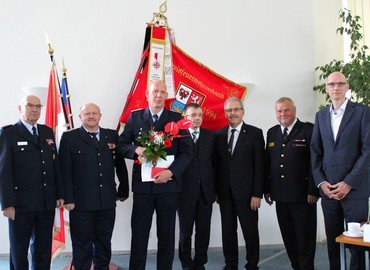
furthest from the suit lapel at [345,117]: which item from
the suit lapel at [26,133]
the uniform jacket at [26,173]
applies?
the suit lapel at [26,133]

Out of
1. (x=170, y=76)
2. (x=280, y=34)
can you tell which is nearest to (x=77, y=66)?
(x=170, y=76)

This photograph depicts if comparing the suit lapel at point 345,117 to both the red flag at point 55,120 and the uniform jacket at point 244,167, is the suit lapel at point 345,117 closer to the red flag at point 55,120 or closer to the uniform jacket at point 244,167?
the uniform jacket at point 244,167

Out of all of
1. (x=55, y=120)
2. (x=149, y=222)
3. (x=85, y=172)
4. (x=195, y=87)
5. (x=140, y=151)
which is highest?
(x=195, y=87)

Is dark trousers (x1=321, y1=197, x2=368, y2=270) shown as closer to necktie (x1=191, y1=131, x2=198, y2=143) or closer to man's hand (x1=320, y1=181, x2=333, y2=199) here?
man's hand (x1=320, y1=181, x2=333, y2=199)

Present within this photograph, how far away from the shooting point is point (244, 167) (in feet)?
9.66

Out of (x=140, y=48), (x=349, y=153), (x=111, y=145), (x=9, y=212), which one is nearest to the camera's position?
(x=9, y=212)

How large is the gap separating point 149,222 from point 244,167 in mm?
907

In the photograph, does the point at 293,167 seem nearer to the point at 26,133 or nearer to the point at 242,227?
the point at 242,227

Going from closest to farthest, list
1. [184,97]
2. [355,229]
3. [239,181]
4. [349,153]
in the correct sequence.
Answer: [355,229] < [349,153] < [239,181] < [184,97]

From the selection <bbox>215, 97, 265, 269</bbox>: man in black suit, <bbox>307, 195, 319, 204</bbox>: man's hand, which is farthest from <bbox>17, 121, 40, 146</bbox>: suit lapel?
<bbox>307, 195, 319, 204</bbox>: man's hand

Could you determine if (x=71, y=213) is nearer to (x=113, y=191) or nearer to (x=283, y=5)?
(x=113, y=191)

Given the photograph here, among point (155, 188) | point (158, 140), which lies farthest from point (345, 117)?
point (155, 188)

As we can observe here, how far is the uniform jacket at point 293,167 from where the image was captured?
279 cm

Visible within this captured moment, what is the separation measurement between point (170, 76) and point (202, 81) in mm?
344
